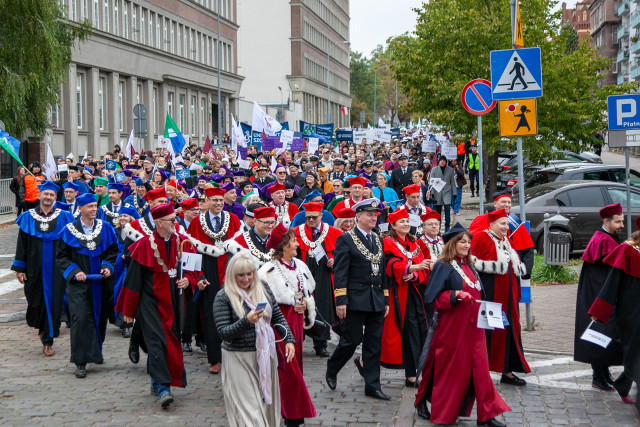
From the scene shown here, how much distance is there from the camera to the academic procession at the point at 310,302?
24.1 ft

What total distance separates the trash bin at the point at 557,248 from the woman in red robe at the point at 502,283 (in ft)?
18.0

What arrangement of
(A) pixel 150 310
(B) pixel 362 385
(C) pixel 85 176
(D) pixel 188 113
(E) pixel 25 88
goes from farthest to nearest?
(D) pixel 188 113 < (E) pixel 25 88 < (C) pixel 85 176 < (B) pixel 362 385 < (A) pixel 150 310

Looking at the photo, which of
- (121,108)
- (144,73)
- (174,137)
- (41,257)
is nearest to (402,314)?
(41,257)

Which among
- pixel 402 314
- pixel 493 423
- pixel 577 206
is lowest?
A: pixel 493 423

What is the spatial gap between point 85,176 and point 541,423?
1516 cm

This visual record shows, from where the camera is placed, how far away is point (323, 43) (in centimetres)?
10788

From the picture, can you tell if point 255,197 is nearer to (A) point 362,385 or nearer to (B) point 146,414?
(A) point 362,385

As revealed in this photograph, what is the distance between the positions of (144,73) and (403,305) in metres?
43.4

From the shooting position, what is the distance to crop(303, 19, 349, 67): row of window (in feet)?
320

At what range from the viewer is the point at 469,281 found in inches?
308

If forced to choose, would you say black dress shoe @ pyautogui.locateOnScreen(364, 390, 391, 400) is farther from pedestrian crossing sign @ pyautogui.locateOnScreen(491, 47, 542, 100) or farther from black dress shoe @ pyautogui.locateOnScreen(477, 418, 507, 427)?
pedestrian crossing sign @ pyautogui.locateOnScreen(491, 47, 542, 100)

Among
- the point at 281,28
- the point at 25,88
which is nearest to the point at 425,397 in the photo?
the point at 25,88

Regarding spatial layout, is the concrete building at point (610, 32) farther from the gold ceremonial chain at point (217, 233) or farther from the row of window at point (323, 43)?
the gold ceremonial chain at point (217, 233)

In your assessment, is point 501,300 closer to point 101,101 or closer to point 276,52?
point 101,101
